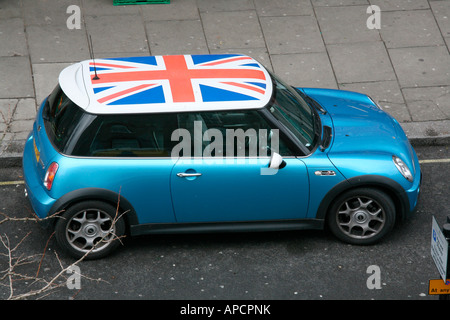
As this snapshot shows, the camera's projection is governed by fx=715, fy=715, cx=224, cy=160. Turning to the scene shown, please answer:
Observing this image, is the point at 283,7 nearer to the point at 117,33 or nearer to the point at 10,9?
the point at 117,33

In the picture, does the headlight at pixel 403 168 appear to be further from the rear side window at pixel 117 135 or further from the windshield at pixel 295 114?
the rear side window at pixel 117 135

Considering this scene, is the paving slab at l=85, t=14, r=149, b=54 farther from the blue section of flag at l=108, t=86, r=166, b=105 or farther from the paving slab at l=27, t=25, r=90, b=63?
the blue section of flag at l=108, t=86, r=166, b=105

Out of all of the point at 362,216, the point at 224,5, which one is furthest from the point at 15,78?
the point at 362,216

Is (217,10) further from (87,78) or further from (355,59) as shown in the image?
(87,78)

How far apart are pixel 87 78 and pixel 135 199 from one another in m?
1.36

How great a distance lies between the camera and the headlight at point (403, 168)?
7.26 m

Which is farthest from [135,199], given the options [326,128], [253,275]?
[326,128]

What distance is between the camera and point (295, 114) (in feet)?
24.3

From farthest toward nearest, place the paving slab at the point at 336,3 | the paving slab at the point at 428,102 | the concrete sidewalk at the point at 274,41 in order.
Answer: the paving slab at the point at 336,3, the concrete sidewalk at the point at 274,41, the paving slab at the point at 428,102

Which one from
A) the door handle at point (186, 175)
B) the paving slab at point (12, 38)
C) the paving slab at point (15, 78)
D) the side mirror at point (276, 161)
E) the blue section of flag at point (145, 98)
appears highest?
the blue section of flag at point (145, 98)

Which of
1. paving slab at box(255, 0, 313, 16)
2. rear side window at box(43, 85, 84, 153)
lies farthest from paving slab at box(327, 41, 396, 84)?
rear side window at box(43, 85, 84, 153)

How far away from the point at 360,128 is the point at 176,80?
2046mm

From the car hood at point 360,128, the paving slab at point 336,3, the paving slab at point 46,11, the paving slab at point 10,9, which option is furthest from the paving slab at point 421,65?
the paving slab at point 10,9

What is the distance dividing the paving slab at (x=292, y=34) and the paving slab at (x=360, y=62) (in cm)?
31
